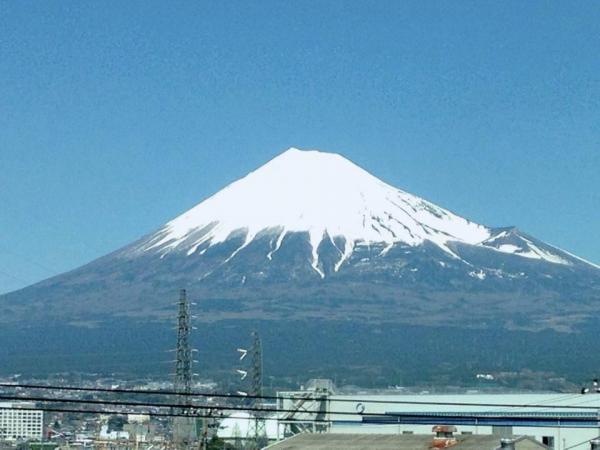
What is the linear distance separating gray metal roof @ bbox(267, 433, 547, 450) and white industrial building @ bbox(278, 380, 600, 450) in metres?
10.7

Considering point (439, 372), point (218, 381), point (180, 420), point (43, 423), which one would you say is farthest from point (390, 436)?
point (439, 372)

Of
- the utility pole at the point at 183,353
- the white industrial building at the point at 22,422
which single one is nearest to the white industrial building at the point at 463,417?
the utility pole at the point at 183,353

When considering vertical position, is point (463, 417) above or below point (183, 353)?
below

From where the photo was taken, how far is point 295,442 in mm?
48719

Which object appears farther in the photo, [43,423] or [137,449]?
[43,423]

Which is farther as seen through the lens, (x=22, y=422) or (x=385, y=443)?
(x=22, y=422)

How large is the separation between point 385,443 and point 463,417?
28811mm

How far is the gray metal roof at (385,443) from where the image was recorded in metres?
43.2

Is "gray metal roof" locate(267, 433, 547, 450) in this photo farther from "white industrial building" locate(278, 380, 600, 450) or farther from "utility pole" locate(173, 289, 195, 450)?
"utility pole" locate(173, 289, 195, 450)

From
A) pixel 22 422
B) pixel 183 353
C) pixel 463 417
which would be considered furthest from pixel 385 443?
pixel 22 422

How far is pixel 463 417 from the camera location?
243 ft

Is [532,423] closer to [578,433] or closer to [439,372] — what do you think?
[578,433]

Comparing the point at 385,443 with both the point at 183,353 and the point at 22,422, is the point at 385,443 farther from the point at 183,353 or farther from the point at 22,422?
the point at 22,422

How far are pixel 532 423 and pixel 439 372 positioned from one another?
130 m
